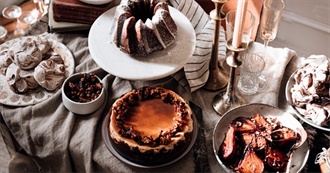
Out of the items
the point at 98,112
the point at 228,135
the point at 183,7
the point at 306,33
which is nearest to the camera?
the point at 228,135

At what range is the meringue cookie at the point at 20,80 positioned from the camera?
102 cm

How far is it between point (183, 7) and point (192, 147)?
0.38 m

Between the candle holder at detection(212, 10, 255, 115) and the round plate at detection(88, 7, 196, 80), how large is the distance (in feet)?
0.31

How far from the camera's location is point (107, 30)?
1008mm

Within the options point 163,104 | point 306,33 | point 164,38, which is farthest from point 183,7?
point 306,33

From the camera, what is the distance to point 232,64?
35.3 inches

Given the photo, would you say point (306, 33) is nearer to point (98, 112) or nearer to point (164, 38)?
point (164, 38)

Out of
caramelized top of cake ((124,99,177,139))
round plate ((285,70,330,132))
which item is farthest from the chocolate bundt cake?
round plate ((285,70,330,132))

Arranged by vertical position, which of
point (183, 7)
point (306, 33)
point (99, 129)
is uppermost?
point (183, 7)

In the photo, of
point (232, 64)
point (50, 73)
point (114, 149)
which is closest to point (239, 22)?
point (232, 64)

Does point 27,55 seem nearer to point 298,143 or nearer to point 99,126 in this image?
point 99,126

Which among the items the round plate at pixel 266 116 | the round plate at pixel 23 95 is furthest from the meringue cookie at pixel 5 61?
the round plate at pixel 266 116

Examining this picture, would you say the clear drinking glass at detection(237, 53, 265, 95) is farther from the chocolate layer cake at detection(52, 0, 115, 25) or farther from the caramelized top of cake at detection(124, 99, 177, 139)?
the chocolate layer cake at detection(52, 0, 115, 25)

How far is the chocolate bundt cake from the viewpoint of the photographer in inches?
33.9
